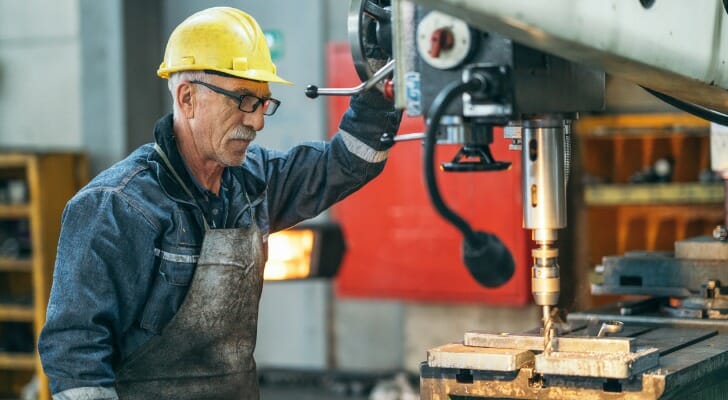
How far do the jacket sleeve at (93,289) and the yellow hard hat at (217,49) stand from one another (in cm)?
33

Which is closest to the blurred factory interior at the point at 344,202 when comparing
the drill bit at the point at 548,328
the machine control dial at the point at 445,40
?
the drill bit at the point at 548,328

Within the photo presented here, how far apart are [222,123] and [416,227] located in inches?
111

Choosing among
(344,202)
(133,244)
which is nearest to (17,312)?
(344,202)

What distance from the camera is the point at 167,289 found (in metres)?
2.08

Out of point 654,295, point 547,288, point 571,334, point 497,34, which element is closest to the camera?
point 497,34

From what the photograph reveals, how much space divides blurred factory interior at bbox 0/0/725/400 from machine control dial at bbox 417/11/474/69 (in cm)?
290

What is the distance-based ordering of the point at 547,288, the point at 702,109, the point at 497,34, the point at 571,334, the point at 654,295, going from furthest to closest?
1. the point at 654,295
2. the point at 702,109
3. the point at 571,334
4. the point at 547,288
5. the point at 497,34

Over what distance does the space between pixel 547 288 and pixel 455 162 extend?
24 cm

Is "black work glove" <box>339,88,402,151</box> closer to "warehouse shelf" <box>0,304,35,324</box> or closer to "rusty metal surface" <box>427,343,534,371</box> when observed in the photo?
"rusty metal surface" <box>427,343,534,371</box>

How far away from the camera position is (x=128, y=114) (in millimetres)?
5539

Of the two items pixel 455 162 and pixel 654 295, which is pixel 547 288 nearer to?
pixel 455 162

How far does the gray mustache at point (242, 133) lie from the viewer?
86.2 inches

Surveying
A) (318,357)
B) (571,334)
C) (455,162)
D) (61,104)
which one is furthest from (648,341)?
(61,104)

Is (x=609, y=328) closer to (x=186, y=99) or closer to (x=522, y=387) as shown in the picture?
(x=522, y=387)
